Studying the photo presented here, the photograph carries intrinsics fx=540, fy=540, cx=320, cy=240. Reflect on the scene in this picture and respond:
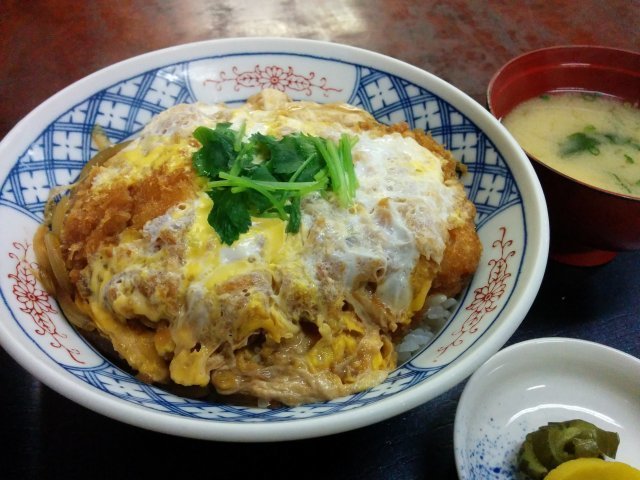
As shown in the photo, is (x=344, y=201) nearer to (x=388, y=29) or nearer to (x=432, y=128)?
(x=432, y=128)

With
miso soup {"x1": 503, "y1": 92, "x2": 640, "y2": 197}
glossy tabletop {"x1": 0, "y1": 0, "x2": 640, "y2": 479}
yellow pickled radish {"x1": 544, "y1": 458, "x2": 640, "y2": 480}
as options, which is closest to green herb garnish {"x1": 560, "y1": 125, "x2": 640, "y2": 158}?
miso soup {"x1": 503, "y1": 92, "x2": 640, "y2": 197}

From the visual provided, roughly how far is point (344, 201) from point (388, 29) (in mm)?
2151

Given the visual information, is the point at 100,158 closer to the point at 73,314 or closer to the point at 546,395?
the point at 73,314

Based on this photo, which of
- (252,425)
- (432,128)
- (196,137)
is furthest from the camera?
(432,128)

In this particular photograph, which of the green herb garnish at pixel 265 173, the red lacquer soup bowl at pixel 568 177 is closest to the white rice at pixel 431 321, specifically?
the green herb garnish at pixel 265 173

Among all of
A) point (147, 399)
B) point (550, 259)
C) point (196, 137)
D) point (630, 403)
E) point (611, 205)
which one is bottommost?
point (630, 403)

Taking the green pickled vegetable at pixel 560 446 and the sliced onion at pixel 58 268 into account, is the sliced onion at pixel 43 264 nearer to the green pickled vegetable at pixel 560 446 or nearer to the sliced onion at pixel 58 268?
the sliced onion at pixel 58 268

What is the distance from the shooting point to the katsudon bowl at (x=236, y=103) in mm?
1265

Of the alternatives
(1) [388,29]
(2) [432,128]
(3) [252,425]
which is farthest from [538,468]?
(1) [388,29]

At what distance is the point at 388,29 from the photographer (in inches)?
130

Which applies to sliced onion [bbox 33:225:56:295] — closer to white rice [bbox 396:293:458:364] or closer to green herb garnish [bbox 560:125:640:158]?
white rice [bbox 396:293:458:364]

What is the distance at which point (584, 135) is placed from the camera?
7.48 ft

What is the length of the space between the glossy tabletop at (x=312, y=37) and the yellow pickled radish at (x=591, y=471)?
0.99ft

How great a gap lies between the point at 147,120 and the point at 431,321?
4.31ft
